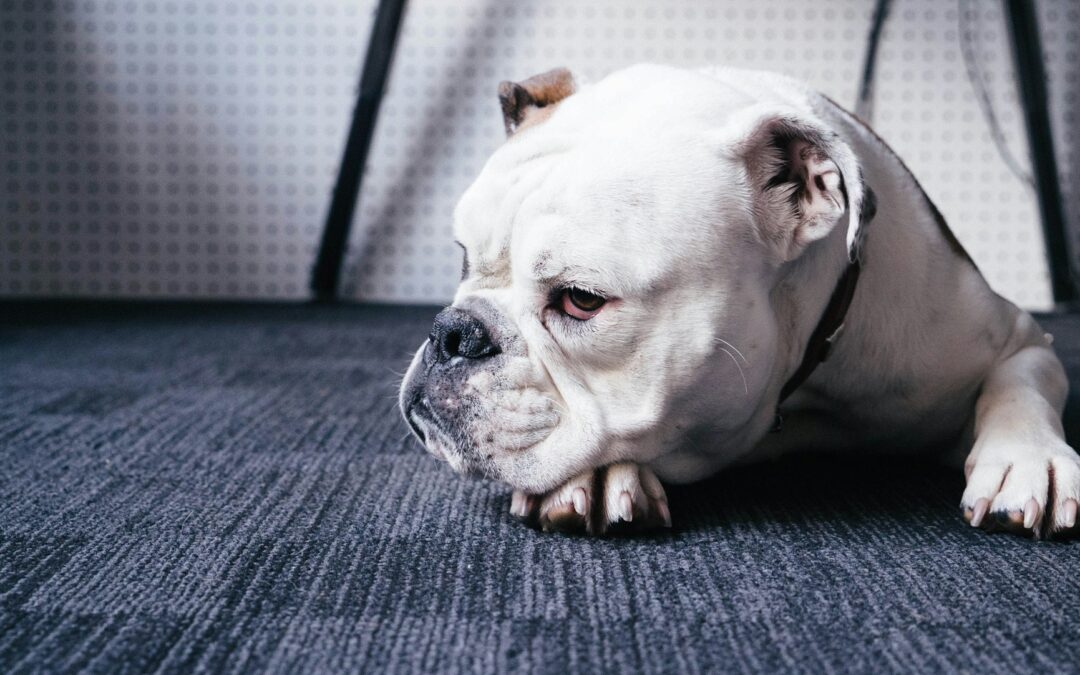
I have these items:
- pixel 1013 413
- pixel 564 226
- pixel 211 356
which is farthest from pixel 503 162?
pixel 211 356

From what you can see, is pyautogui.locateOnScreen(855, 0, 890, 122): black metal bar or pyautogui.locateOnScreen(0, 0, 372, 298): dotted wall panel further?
pyautogui.locateOnScreen(0, 0, 372, 298): dotted wall panel

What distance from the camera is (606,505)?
909 mm

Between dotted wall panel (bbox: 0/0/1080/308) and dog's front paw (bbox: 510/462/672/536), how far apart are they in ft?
6.87

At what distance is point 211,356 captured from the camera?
202 cm

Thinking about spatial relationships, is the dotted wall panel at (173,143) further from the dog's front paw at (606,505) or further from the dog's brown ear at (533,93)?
the dog's front paw at (606,505)

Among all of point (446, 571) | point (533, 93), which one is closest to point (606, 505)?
point (446, 571)

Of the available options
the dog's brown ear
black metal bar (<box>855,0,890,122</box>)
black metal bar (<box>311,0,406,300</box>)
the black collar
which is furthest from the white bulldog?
black metal bar (<box>855,0,890,122</box>)

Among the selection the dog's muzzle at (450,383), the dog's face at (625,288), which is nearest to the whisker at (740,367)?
the dog's face at (625,288)

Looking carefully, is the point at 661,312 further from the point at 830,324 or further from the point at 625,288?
the point at 830,324

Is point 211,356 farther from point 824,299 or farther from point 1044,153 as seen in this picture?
point 1044,153

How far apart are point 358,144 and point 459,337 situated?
1913 mm

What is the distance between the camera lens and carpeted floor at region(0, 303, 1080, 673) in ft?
2.20

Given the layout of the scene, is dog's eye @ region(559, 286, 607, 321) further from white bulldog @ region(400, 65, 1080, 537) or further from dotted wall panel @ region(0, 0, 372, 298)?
dotted wall panel @ region(0, 0, 372, 298)

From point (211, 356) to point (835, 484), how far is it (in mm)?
1369
